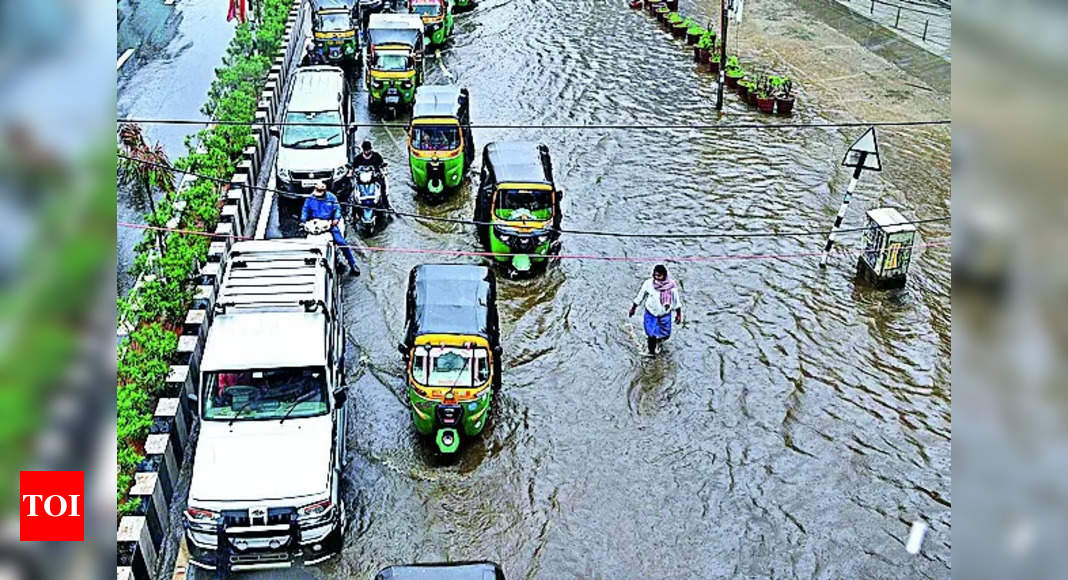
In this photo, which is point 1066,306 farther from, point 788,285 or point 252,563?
point 788,285

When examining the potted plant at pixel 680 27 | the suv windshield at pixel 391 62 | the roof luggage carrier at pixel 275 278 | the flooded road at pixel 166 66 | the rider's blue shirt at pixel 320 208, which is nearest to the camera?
the roof luggage carrier at pixel 275 278

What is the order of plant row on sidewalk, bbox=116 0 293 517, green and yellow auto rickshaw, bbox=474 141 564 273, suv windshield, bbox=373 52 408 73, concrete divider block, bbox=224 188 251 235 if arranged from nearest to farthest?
plant row on sidewalk, bbox=116 0 293 517
concrete divider block, bbox=224 188 251 235
green and yellow auto rickshaw, bbox=474 141 564 273
suv windshield, bbox=373 52 408 73

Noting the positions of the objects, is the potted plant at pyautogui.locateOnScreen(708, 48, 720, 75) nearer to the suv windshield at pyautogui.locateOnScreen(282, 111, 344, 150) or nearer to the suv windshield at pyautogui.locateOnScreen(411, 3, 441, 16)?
the suv windshield at pyautogui.locateOnScreen(411, 3, 441, 16)

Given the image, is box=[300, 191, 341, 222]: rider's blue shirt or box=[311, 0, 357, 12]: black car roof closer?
box=[300, 191, 341, 222]: rider's blue shirt

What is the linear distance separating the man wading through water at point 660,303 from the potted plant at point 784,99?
11094 mm

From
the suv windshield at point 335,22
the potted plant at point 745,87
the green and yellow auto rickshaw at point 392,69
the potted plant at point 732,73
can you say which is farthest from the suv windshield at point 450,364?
the suv windshield at point 335,22

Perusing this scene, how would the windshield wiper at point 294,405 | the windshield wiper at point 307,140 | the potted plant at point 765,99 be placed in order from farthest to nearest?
the potted plant at point 765,99, the windshield wiper at point 307,140, the windshield wiper at point 294,405

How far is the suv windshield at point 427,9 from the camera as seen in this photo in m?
28.4

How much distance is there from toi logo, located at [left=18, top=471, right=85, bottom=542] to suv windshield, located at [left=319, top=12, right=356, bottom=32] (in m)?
24.9

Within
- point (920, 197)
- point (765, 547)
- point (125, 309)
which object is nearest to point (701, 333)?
point (765, 547)

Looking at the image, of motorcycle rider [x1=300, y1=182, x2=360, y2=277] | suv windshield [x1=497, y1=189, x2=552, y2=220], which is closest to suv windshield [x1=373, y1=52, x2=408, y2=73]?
motorcycle rider [x1=300, y1=182, x2=360, y2=277]

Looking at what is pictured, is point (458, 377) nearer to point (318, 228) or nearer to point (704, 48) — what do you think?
point (318, 228)

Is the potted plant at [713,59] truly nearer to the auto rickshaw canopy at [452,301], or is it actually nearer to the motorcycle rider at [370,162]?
the motorcycle rider at [370,162]

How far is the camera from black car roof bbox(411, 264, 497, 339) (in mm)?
12672
